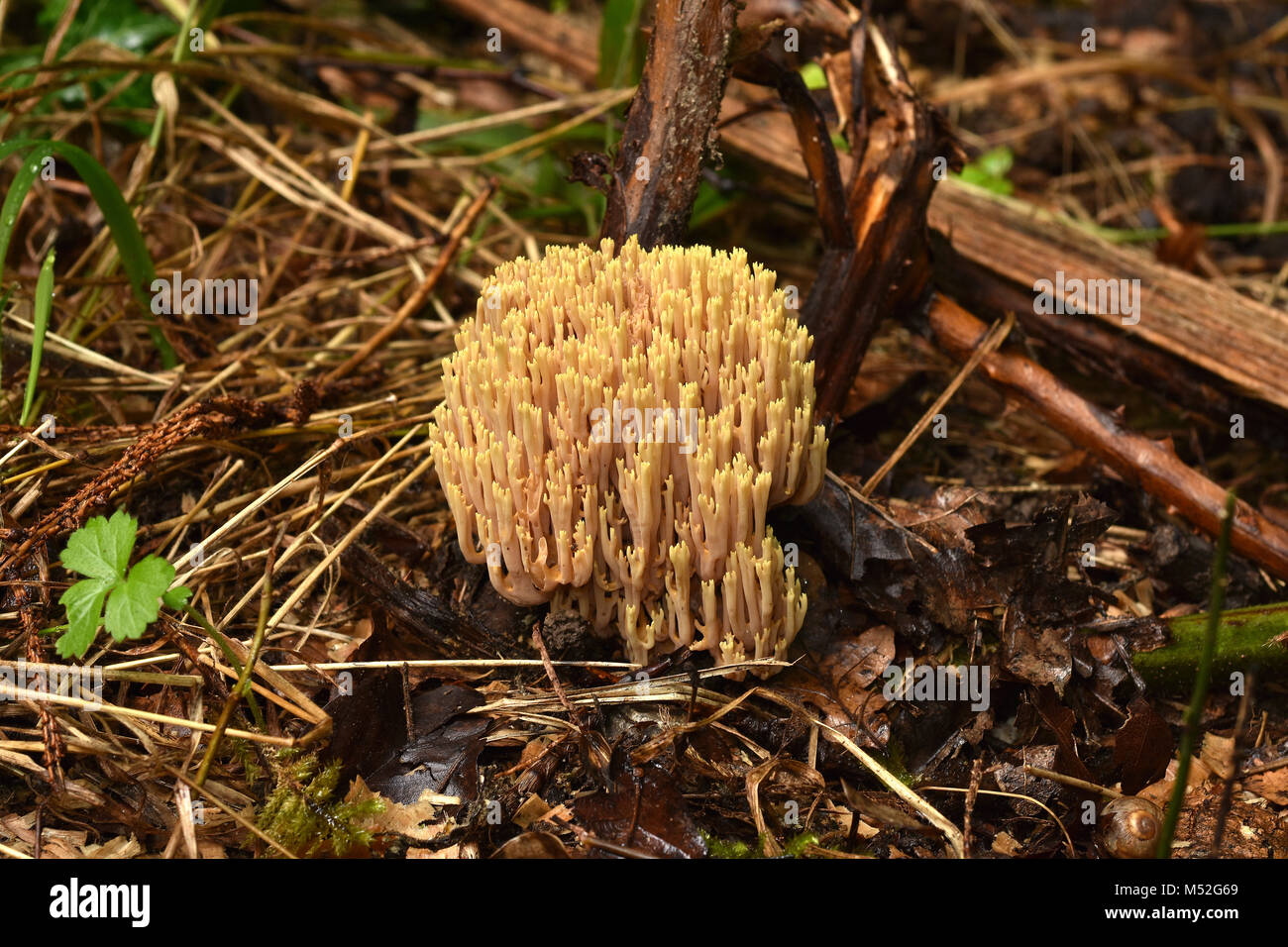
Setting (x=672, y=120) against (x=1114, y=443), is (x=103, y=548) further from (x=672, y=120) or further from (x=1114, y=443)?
(x=1114, y=443)

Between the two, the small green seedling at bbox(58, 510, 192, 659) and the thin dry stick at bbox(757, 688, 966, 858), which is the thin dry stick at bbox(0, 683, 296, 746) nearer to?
the small green seedling at bbox(58, 510, 192, 659)

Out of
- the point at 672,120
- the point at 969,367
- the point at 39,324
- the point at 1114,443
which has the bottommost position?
the point at 1114,443

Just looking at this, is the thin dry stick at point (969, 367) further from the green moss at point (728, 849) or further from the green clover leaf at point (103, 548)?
the green clover leaf at point (103, 548)
